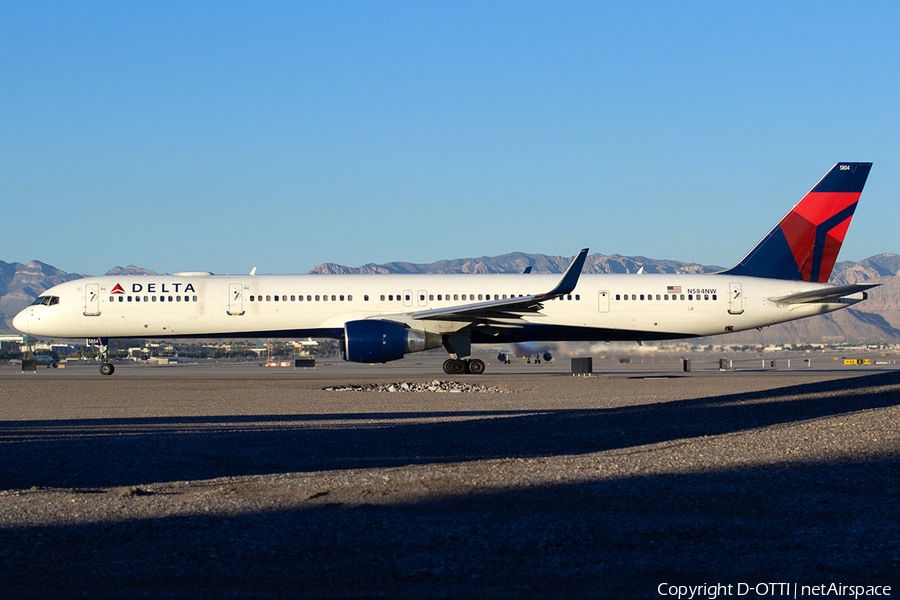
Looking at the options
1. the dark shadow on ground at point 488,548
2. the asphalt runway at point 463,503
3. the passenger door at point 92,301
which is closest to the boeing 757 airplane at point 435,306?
the passenger door at point 92,301

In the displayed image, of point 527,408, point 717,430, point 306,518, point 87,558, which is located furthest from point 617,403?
point 87,558

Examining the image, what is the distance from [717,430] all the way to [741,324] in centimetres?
2066

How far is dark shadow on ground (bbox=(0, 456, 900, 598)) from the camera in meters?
4.79

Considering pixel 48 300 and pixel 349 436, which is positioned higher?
pixel 48 300

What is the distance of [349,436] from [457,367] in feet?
61.0

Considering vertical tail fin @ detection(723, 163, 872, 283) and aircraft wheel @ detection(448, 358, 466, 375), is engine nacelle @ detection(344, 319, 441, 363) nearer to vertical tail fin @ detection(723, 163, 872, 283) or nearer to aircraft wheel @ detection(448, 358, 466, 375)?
aircraft wheel @ detection(448, 358, 466, 375)

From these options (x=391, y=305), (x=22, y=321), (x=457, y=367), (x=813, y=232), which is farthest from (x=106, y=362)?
(x=813, y=232)

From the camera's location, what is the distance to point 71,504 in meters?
6.97

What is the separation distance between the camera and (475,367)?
30.5 m

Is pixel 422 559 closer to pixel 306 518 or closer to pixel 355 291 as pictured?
pixel 306 518

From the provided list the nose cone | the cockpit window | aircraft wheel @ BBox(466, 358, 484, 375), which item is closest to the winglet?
aircraft wheel @ BBox(466, 358, 484, 375)

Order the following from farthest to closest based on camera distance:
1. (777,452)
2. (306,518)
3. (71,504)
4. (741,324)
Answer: (741,324) < (777,452) < (71,504) < (306,518)

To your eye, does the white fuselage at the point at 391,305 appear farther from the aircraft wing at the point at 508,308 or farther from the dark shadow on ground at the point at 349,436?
the dark shadow on ground at the point at 349,436

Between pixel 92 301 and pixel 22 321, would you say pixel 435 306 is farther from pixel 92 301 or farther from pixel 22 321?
pixel 22 321
